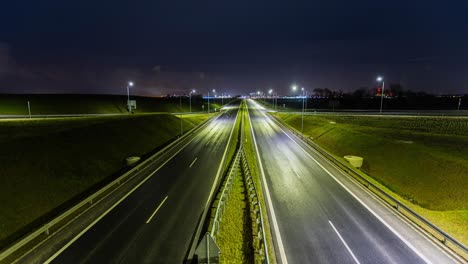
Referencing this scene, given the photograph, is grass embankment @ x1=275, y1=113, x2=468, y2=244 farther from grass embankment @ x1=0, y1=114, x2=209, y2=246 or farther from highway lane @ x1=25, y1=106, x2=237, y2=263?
grass embankment @ x1=0, y1=114, x2=209, y2=246

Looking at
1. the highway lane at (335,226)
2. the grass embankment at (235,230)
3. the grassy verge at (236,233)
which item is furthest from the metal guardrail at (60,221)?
the highway lane at (335,226)

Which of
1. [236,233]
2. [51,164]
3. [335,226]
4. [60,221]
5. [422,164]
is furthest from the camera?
[422,164]

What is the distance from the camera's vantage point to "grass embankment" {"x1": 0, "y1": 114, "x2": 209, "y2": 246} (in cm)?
1733

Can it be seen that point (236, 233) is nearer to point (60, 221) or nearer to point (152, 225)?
point (152, 225)

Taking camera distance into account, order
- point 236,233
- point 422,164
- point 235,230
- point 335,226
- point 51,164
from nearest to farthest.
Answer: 1. point 236,233
2. point 235,230
3. point 335,226
4. point 51,164
5. point 422,164

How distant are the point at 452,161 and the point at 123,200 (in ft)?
111

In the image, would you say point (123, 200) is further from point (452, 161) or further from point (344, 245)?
point (452, 161)

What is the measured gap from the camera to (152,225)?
50.4ft

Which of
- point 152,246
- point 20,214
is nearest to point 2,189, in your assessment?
point 20,214

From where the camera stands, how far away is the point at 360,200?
18.8 metres

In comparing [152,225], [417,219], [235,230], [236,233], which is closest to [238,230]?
[235,230]

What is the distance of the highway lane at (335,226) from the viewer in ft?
41.1

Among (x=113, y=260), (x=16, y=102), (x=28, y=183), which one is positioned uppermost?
(x=16, y=102)

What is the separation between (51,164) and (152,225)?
15.3 m
